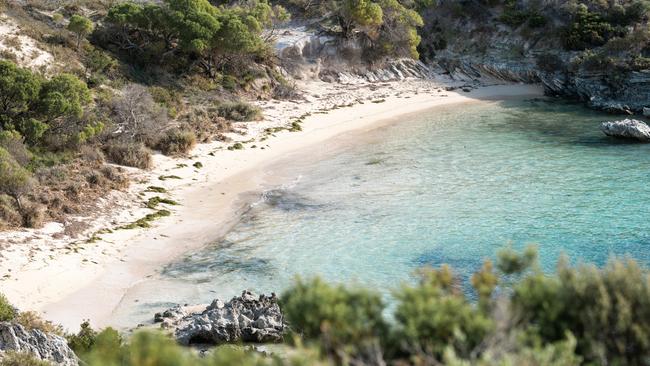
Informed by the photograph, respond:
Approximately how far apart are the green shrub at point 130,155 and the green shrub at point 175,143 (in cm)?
208

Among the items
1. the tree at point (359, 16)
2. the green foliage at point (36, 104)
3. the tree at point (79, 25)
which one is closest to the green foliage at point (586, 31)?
the tree at point (359, 16)

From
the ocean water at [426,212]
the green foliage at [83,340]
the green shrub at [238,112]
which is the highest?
the green shrub at [238,112]

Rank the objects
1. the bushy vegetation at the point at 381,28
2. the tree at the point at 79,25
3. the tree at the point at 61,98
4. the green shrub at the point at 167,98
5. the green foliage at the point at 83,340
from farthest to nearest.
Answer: the bushy vegetation at the point at 381,28, the tree at the point at 79,25, the green shrub at the point at 167,98, the tree at the point at 61,98, the green foliage at the point at 83,340

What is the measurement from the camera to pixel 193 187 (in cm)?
3131

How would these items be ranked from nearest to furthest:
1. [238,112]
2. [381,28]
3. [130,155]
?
1. [130,155]
2. [238,112]
3. [381,28]

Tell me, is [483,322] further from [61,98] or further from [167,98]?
[167,98]

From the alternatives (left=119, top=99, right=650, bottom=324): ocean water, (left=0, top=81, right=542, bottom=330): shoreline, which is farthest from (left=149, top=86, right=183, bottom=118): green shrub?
(left=119, top=99, right=650, bottom=324): ocean water

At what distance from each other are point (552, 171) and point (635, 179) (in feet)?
12.7

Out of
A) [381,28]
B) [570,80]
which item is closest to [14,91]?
[381,28]

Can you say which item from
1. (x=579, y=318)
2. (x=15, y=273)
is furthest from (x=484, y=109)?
(x=579, y=318)

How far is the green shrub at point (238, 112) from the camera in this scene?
42.0 metres

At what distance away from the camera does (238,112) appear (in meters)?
42.4

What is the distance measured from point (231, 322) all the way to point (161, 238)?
910 cm

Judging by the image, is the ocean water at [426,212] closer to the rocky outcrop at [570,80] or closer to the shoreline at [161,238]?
the shoreline at [161,238]
